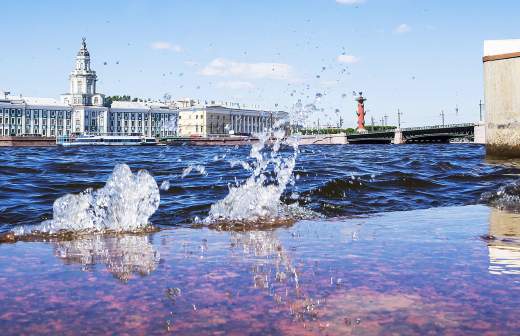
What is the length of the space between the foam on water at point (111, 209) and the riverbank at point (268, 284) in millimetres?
590

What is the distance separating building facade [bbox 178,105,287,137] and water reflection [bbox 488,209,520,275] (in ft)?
298

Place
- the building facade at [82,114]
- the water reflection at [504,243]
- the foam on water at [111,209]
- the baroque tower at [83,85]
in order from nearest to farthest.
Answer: the water reflection at [504,243], the foam on water at [111,209], the building facade at [82,114], the baroque tower at [83,85]

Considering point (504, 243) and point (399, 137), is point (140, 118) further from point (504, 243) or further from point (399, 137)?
point (504, 243)

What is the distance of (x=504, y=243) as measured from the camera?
276 centimetres

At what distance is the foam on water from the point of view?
3.73 metres

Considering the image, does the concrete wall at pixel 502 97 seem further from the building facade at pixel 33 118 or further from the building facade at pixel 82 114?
the building facade at pixel 33 118

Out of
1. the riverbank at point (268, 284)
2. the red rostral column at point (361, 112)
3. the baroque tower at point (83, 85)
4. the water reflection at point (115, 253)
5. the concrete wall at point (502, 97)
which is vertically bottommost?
the water reflection at point (115, 253)

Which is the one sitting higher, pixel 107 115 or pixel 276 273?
pixel 107 115

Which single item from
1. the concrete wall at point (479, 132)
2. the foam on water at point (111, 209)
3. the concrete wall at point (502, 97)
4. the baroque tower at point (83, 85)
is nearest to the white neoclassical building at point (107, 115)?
the baroque tower at point (83, 85)

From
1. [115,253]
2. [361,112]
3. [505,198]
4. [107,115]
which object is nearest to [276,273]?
[115,253]

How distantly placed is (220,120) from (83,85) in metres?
22.7

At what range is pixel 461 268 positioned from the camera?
2.17m

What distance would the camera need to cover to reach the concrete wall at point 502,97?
1212 cm

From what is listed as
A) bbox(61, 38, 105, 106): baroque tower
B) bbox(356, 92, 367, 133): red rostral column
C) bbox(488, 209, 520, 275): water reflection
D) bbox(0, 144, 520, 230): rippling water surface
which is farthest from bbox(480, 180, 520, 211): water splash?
bbox(61, 38, 105, 106): baroque tower
